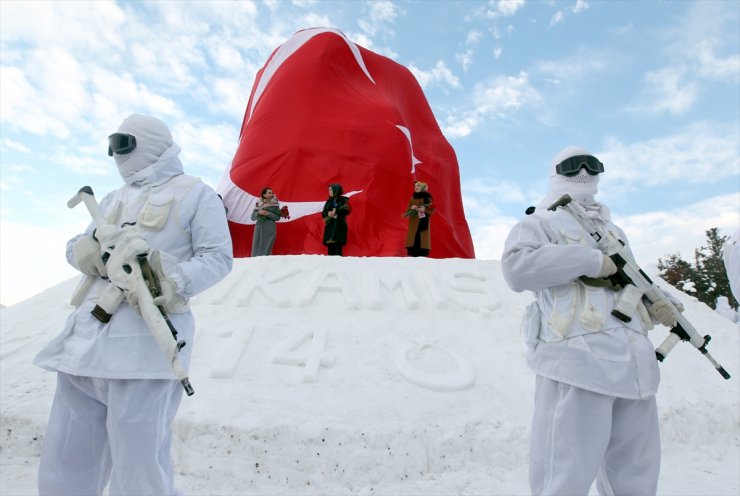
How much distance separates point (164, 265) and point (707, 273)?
22320mm

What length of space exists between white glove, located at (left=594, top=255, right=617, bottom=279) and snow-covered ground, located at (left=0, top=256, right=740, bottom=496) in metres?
1.76

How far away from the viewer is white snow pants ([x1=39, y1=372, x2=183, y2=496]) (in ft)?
6.57

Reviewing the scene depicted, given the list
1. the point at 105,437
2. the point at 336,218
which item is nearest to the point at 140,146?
the point at 105,437

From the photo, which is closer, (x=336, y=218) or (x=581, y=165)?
(x=581, y=165)

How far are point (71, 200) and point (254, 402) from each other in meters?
2.09

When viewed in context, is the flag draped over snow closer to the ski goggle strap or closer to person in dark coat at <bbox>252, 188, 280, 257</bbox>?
person in dark coat at <bbox>252, 188, 280, 257</bbox>

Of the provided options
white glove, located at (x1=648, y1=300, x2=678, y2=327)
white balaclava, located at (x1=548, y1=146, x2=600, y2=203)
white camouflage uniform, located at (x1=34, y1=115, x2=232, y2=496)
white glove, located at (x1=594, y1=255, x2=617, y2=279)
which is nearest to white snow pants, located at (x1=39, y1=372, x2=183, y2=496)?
white camouflage uniform, located at (x1=34, y1=115, x2=232, y2=496)

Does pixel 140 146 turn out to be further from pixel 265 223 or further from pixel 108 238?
pixel 265 223

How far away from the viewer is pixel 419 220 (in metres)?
7.80

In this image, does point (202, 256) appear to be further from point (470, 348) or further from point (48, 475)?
point (470, 348)

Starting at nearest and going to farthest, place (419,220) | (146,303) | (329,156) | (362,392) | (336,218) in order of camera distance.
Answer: (146,303) → (362,392) → (336,218) → (419,220) → (329,156)

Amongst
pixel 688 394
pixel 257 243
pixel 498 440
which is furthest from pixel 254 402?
pixel 257 243

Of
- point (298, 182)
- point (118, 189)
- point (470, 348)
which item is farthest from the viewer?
point (298, 182)

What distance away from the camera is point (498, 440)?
3.75 metres
